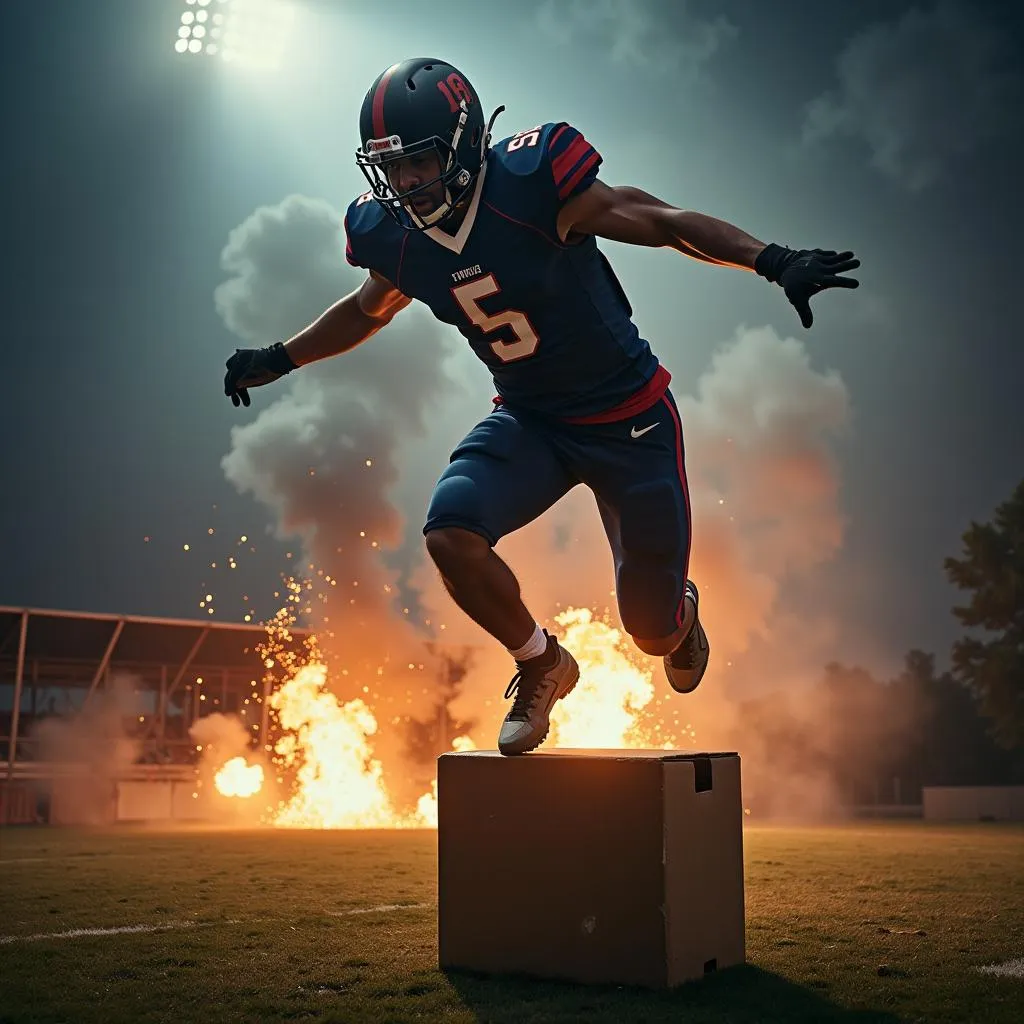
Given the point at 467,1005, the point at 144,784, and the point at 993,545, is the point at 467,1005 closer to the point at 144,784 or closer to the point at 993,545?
the point at 144,784

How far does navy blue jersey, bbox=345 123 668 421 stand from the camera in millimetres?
3590

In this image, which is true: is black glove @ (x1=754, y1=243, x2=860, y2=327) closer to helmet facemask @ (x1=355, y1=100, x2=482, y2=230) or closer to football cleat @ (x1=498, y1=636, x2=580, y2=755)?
helmet facemask @ (x1=355, y1=100, x2=482, y2=230)

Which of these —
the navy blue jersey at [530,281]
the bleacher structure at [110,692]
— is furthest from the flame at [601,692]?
the navy blue jersey at [530,281]

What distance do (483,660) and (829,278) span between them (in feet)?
77.6

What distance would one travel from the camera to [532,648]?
3.91 metres

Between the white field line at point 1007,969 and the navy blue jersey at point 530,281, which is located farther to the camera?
the navy blue jersey at point 530,281

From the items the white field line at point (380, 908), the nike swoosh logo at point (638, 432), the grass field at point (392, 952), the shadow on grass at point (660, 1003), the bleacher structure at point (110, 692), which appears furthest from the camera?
the bleacher structure at point (110, 692)

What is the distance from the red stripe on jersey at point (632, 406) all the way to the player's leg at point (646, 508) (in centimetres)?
3

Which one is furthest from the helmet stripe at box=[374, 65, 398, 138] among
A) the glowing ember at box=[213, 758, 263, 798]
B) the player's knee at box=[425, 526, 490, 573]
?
the glowing ember at box=[213, 758, 263, 798]

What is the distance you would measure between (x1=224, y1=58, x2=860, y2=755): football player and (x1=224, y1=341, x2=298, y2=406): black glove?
0.61 m

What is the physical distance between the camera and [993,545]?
30203 millimetres

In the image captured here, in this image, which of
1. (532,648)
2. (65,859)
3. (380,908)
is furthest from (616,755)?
(65,859)

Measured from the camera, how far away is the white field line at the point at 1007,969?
127 inches

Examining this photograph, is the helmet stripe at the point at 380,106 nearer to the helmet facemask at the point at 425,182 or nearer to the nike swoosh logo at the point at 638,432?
the helmet facemask at the point at 425,182
